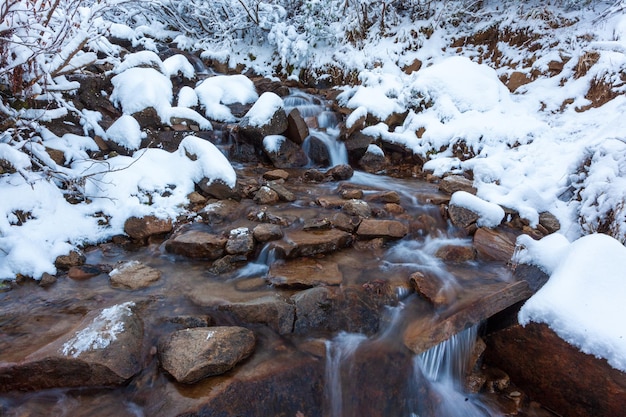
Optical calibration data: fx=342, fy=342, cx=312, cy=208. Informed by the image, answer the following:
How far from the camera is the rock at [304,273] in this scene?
3.27 metres

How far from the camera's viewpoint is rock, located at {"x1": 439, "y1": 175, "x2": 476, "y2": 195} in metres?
5.23

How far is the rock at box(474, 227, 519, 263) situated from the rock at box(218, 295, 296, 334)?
2333 millimetres

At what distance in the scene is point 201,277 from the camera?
352cm

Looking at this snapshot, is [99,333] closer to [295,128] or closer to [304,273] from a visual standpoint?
[304,273]

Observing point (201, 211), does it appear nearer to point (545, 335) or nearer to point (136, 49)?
point (545, 335)

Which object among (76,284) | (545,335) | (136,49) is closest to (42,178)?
(76,284)

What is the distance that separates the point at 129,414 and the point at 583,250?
3343 mm

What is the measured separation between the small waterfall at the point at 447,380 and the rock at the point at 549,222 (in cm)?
226

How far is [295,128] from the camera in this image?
21.7 ft

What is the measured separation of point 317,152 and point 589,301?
5055mm

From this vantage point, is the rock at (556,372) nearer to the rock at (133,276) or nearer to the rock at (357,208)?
the rock at (357,208)

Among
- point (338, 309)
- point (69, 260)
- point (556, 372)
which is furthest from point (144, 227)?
point (556, 372)

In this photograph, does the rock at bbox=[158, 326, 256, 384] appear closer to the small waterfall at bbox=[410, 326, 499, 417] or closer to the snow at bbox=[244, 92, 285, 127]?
the small waterfall at bbox=[410, 326, 499, 417]

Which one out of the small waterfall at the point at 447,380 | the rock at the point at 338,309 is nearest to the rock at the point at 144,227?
the rock at the point at 338,309
